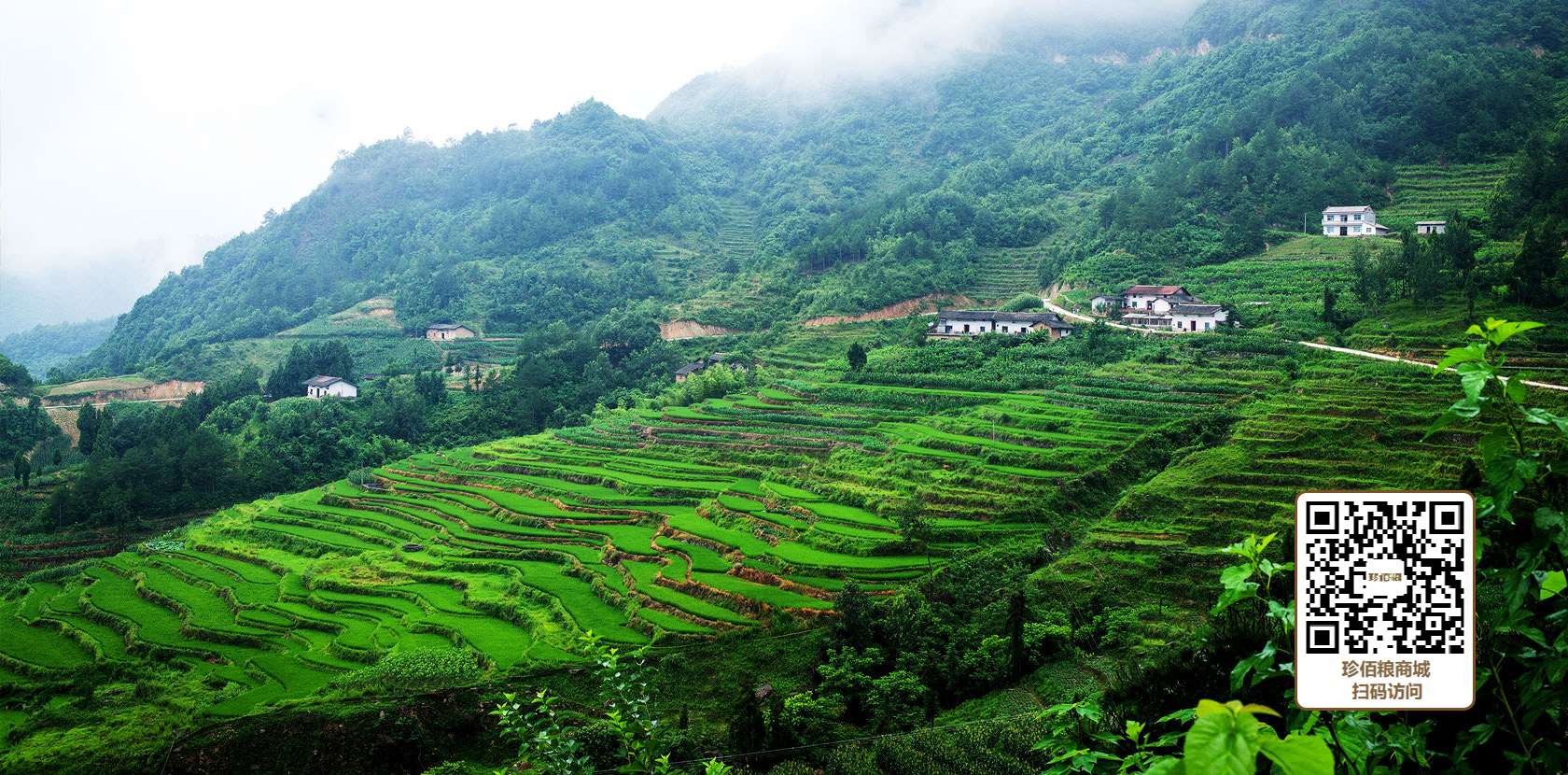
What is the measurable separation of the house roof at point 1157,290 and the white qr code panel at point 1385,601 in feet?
148

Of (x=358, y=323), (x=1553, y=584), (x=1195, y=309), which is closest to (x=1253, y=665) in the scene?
(x=1553, y=584)

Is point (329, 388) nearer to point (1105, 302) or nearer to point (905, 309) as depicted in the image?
point (905, 309)

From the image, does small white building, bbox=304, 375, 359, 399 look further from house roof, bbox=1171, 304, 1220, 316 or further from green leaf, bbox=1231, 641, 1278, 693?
green leaf, bbox=1231, 641, 1278, 693

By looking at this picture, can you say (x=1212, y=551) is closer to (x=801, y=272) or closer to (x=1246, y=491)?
(x=1246, y=491)

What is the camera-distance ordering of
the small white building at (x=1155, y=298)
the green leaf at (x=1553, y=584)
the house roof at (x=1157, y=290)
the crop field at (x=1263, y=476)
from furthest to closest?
the house roof at (x=1157, y=290) < the small white building at (x=1155, y=298) < the crop field at (x=1263, y=476) < the green leaf at (x=1553, y=584)

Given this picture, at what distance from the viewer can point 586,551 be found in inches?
1153

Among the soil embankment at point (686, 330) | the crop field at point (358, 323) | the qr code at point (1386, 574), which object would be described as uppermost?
the crop field at point (358, 323)

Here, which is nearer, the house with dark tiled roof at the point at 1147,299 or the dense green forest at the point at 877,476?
the dense green forest at the point at 877,476

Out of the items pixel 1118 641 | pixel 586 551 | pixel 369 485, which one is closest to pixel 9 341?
pixel 369 485

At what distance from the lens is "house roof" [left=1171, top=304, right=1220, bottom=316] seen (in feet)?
130

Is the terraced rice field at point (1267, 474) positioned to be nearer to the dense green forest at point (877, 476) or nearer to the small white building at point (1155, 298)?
the dense green forest at point (877, 476)

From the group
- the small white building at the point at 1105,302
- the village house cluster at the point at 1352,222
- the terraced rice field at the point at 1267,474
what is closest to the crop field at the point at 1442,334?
the terraced rice field at the point at 1267,474

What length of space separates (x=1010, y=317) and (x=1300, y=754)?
147 ft

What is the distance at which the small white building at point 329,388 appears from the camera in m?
56.9
